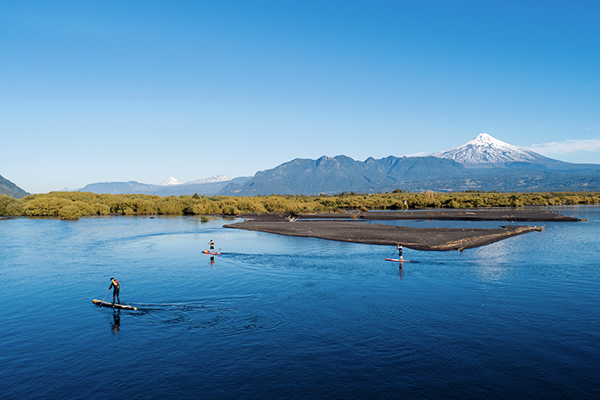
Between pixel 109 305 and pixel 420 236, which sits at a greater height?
pixel 420 236

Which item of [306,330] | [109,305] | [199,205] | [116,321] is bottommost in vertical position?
[306,330]

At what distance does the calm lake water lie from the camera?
1273 centimetres

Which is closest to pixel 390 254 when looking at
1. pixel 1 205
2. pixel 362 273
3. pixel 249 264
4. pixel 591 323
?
pixel 362 273

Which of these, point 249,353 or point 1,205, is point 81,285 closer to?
point 249,353

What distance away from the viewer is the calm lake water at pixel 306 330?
1273 cm

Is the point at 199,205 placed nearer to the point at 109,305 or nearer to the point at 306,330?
the point at 109,305

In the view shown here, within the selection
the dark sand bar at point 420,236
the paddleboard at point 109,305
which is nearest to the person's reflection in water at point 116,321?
the paddleboard at point 109,305

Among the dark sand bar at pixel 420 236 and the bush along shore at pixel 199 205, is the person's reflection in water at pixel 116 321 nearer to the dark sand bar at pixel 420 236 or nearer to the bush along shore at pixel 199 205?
the dark sand bar at pixel 420 236

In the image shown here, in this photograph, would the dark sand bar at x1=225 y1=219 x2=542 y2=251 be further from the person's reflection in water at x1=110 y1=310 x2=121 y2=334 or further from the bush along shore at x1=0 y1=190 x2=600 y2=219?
the bush along shore at x1=0 y1=190 x2=600 y2=219

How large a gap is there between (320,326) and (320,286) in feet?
22.8

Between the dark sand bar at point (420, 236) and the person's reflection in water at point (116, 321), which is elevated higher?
the dark sand bar at point (420, 236)

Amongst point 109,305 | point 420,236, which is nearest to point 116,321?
point 109,305

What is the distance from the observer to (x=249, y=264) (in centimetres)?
3203

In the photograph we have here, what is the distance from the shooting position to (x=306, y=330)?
17250 millimetres
